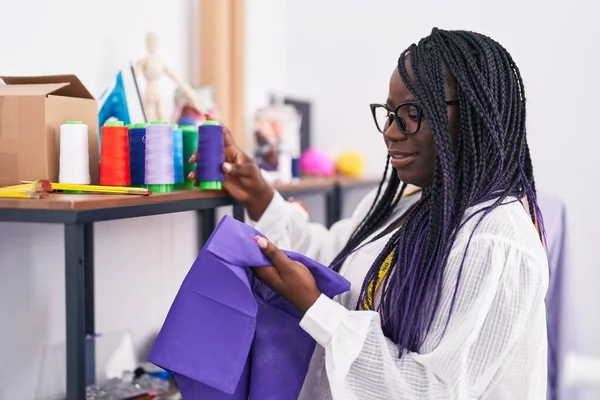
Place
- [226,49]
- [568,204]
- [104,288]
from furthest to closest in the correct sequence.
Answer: [568,204] < [226,49] < [104,288]

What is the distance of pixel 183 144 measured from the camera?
1452mm

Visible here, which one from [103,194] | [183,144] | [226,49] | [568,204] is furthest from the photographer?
[568,204]

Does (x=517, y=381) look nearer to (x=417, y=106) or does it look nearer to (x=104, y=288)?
(x=417, y=106)

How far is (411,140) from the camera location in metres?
1.18

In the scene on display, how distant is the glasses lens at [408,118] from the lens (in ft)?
3.83

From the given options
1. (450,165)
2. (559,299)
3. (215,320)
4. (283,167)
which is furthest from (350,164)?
(215,320)

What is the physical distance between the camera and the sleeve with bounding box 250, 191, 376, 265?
1562mm

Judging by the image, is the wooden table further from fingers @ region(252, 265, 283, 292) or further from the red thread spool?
fingers @ region(252, 265, 283, 292)

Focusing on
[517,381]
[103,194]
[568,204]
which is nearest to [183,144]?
[103,194]

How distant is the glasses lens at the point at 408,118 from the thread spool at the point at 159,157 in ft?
1.42

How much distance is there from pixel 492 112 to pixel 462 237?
216mm

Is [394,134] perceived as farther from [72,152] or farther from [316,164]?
[316,164]

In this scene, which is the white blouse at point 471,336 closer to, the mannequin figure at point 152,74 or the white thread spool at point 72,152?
the white thread spool at point 72,152

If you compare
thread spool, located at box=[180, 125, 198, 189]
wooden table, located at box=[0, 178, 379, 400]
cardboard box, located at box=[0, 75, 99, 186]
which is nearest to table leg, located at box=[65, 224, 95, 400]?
wooden table, located at box=[0, 178, 379, 400]
